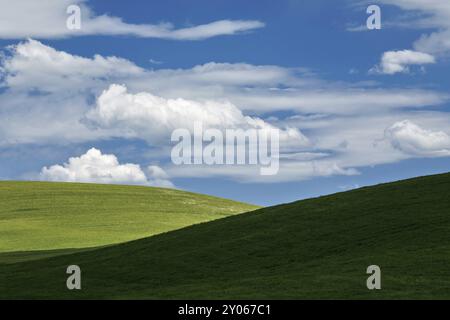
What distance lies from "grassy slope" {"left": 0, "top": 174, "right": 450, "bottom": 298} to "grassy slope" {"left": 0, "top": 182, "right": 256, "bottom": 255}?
1689cm

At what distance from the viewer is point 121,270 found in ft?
112

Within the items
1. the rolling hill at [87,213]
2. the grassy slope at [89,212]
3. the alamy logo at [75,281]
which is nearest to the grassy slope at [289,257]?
the alamy logo at [75,281]

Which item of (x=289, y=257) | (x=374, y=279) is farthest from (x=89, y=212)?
(x=374, y=279)

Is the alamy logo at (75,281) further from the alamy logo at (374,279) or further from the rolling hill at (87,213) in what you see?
the rolling hill at (87,213)

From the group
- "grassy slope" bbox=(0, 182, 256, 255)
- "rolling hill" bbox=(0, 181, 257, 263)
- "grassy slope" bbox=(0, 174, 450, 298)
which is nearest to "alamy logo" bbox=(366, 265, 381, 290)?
"grassy slope" bbox=(0, 174, 450, 298)

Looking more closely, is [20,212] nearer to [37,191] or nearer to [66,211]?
[66,211]

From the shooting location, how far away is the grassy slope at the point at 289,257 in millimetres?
26016

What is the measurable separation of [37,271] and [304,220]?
49.4 ft

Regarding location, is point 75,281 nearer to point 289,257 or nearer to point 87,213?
point 289,257

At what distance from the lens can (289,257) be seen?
3303 cm

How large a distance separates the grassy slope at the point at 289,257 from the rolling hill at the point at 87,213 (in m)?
13.7

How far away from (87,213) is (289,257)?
172 ft
